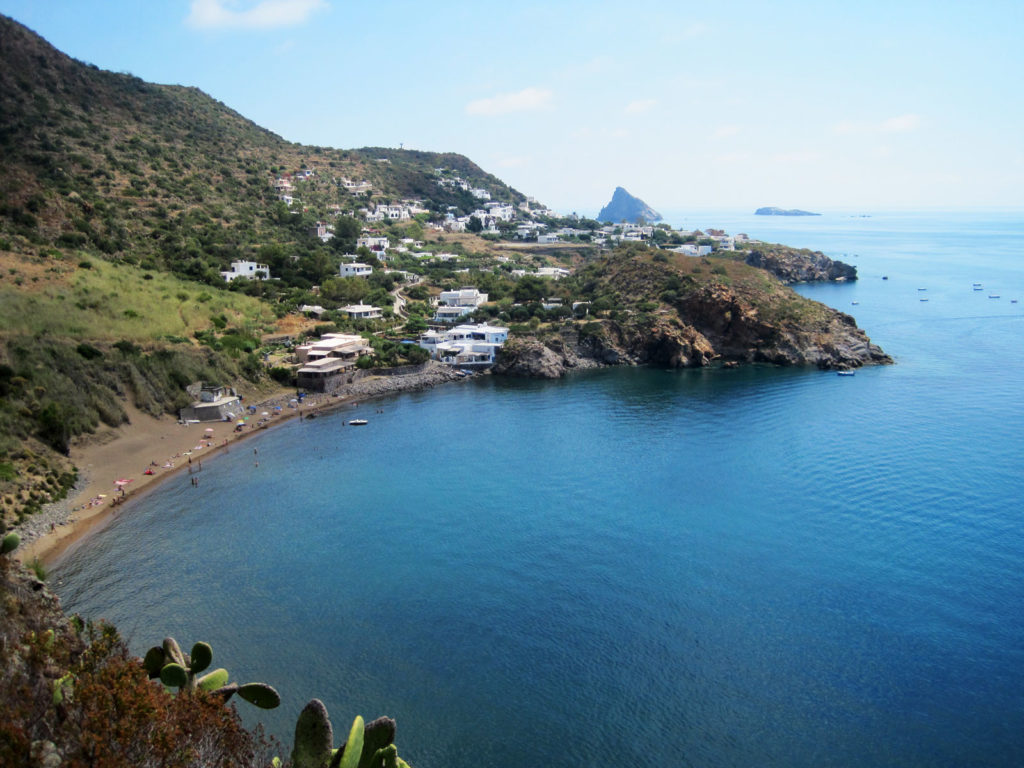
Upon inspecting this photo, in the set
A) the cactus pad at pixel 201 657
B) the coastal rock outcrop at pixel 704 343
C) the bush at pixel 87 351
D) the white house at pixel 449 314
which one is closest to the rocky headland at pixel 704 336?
the coastal rock outcrop at pixel 704 343

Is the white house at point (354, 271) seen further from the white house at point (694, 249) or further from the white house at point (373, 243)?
the white house at point (694, 249)

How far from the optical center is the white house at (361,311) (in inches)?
2355

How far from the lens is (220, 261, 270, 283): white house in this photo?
198 ft

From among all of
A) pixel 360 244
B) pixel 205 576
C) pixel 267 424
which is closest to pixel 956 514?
pixel 205 576

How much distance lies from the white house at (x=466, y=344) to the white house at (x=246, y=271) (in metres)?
18.0

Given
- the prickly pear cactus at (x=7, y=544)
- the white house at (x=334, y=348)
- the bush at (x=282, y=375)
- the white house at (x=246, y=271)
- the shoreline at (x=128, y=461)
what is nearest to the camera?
the prickly pear cactus at (x=7, y=544)

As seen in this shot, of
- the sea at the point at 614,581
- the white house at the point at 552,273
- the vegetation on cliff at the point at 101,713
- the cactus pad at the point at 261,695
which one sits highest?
the white house at the point at 552,273

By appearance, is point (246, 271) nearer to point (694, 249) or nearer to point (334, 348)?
point (334, 348)

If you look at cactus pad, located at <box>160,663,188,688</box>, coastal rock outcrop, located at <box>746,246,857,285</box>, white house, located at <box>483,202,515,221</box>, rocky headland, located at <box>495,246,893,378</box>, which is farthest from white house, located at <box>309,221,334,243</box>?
cactus pad, located at <box>160,663,188,688</box>

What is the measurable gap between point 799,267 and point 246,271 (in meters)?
82.9

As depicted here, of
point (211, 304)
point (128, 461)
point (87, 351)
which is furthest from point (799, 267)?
point (128, 461)

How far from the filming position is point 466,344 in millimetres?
56719

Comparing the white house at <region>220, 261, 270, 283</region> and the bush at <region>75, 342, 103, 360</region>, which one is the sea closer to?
the bush at <region>75, 342, 103, 360</region>

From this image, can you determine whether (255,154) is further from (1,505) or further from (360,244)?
(1,505)
